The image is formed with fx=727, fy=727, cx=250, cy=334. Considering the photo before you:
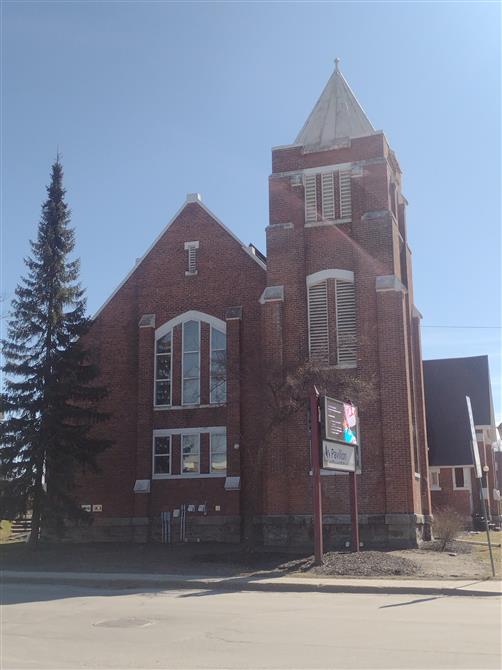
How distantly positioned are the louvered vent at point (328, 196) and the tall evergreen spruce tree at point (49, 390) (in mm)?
9798

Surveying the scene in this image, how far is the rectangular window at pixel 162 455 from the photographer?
95.7 feet

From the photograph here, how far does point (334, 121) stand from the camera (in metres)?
28.9

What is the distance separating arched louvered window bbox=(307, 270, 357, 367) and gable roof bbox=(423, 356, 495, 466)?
47.4 feet

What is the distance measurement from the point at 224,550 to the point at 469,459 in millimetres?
17533

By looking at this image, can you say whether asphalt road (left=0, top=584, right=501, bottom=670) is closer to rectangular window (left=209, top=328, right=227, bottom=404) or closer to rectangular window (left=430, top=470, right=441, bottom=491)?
rectangular window (left=209, top=328, right=227, bottom=404)

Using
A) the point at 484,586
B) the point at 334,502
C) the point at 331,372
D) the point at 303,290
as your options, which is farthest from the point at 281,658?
the point at 303,290

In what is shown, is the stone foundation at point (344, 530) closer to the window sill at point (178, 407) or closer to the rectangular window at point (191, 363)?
the window sill at point (178, 407)

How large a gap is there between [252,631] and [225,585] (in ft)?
21.6

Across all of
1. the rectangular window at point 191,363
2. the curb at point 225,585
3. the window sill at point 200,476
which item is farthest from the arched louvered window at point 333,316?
the curb at point 225,585

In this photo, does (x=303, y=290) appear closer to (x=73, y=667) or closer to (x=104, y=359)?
(x=104, y=359)

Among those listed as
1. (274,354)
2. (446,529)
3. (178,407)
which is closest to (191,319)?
(178,407)

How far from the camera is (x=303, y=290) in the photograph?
87.7ft

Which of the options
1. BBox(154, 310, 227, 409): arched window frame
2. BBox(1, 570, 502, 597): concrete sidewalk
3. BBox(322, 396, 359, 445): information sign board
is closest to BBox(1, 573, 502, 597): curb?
BBox(1, 570, 502, 597): concrete sidewalk

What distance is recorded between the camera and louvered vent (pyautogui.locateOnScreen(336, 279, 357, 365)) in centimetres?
2591
